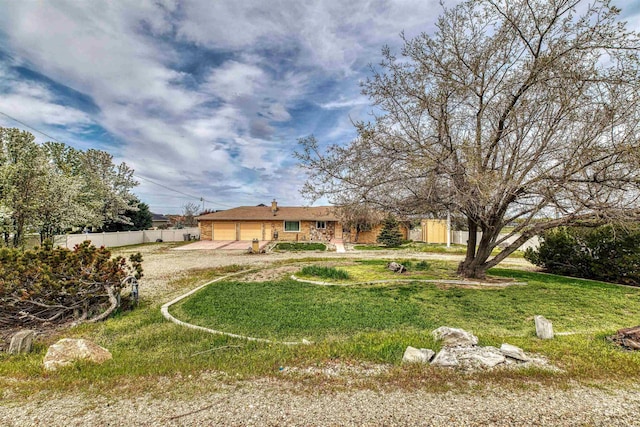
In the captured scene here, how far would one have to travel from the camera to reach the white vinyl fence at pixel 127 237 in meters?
18.3

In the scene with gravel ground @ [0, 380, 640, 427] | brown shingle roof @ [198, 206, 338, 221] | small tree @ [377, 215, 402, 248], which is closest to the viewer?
gravel ground @ [0, 380, 640, 427]

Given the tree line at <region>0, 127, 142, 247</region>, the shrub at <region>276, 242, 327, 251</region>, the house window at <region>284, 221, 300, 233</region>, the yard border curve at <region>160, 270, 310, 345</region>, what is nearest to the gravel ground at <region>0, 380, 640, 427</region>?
the yard border curve at <region>160, 270, 310, 345</region>

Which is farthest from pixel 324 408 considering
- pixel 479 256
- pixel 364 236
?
pixel 364 236

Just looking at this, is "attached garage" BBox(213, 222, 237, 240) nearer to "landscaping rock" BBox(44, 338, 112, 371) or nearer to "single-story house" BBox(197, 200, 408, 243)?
"single-story house" BBox(197, 200, 408, 243)

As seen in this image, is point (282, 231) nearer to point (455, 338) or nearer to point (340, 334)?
point (340, 334)

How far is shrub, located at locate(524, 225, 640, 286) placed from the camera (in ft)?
30.6

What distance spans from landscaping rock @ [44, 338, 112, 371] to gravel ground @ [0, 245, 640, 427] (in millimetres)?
632

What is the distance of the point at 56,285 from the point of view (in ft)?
19.4

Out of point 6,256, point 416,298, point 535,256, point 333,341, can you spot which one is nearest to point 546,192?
point 416,298

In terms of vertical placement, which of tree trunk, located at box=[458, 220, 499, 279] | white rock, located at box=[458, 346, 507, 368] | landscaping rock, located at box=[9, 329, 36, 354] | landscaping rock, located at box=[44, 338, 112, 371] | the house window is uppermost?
the house window

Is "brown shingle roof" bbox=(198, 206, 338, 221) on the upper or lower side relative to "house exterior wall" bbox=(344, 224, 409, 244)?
upper

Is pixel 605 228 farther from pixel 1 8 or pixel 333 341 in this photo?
pixel 1 8

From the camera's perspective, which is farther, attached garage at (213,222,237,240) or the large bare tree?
attached garage at (213,222,237,240)

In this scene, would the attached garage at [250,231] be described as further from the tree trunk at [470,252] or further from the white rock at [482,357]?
the white rock at [482,357]
